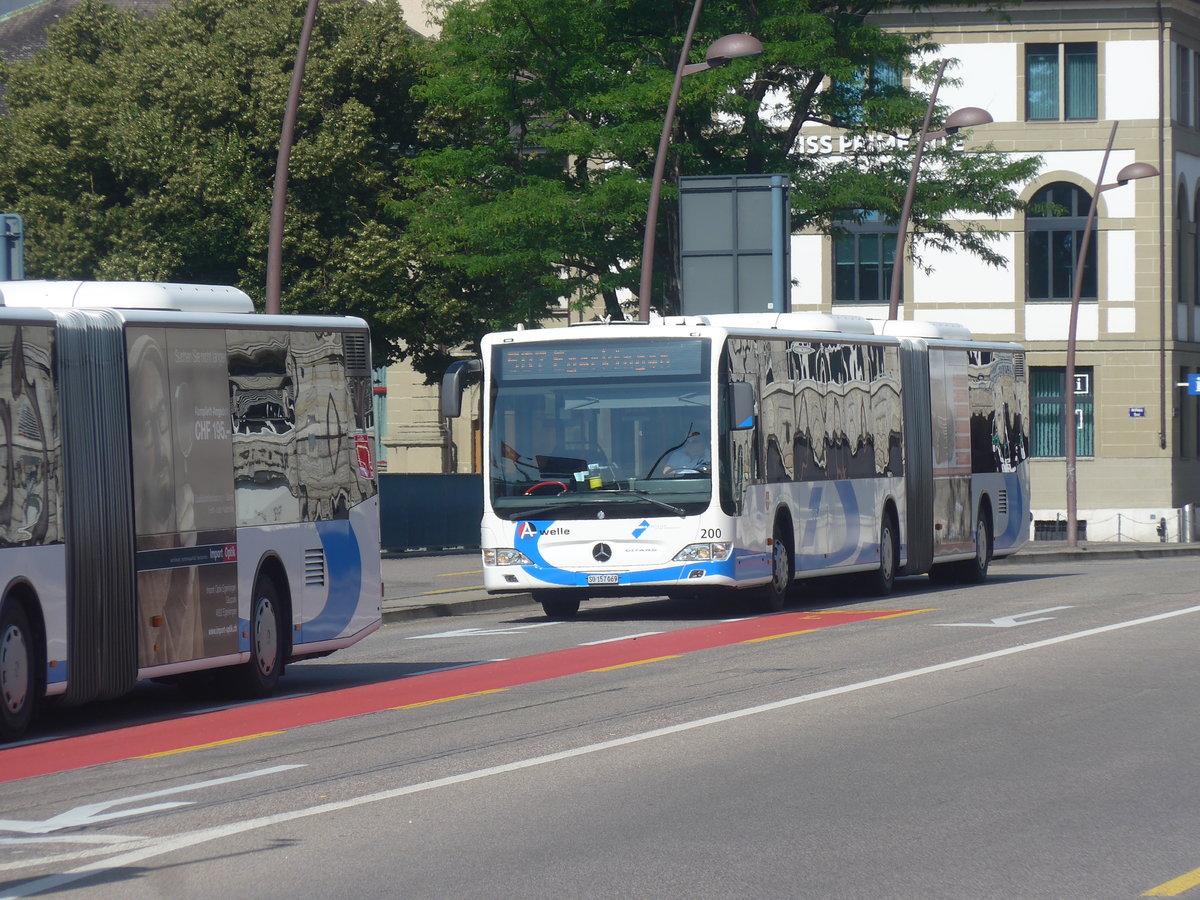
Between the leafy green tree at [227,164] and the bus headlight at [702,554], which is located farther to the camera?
the leafy green tree at [227,164]

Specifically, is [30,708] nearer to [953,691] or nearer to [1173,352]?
[953,691]

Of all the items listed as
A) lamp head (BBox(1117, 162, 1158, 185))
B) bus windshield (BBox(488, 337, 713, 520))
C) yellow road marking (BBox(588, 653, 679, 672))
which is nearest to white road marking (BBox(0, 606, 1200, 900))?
yellow road marking (BBox(588, 653, 679, 672))

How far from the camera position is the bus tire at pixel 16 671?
A: 39.7ft

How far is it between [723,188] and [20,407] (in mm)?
21745

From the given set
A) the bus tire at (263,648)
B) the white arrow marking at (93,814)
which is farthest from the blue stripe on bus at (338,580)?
the white arrow marking at (93,814)

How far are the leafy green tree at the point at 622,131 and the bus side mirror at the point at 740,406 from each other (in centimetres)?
1464

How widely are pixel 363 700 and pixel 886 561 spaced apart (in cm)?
1276

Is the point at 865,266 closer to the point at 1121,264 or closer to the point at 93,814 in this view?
the point at 1121,264

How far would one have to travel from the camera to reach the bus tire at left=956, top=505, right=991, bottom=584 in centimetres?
2931

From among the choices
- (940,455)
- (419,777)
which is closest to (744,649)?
(419,777)

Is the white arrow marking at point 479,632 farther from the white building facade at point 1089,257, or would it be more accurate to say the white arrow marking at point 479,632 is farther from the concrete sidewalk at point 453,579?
the white building facade at point 1089,257

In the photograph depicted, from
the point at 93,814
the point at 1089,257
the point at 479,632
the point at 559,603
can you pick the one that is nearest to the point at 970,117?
the point at 559,603

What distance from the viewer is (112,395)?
522 inches

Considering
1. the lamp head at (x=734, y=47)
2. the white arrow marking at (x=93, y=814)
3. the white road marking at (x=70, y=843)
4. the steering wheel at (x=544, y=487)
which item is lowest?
the white arrow marking at (x=93, y=814)
